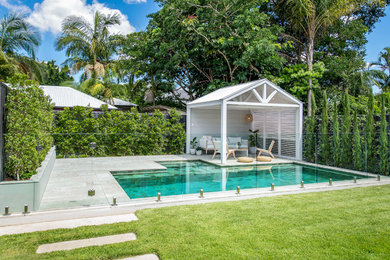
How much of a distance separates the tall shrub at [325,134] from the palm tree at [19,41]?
18.1m

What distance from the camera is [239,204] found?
5832 mm

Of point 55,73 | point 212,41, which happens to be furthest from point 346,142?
point 55,73

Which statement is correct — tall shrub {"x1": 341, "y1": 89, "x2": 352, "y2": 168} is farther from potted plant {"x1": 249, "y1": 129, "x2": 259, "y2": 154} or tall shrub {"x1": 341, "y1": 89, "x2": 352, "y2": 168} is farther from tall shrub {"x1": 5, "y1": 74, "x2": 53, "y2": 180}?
tall shrub {"x1": 5, "y1": 74, "x2": 53, "y2": 180}

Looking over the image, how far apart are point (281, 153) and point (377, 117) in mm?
4764

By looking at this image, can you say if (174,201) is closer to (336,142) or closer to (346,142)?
(346,142)

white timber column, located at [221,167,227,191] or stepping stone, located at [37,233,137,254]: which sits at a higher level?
white timber column, located at [221,167,227,191]

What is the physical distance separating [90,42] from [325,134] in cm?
1650

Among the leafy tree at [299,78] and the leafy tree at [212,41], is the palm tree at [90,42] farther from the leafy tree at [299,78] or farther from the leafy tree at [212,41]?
the leafy tree at [299,78]

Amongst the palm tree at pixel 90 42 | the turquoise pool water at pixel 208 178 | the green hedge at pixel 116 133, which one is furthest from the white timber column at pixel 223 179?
the palm tree at pixel 90 42

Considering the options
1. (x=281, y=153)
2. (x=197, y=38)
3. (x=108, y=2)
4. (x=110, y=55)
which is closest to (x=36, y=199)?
(x=281, y=153)

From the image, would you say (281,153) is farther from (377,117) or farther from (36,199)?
(36,199)

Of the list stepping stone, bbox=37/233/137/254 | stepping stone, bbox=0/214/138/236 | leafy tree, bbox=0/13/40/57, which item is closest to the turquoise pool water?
stepping stone, bbox=0/214/138/236

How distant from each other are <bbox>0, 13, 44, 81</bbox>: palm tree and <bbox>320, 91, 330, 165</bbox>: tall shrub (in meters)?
18.1

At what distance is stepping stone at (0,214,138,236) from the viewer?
14.5 feet
